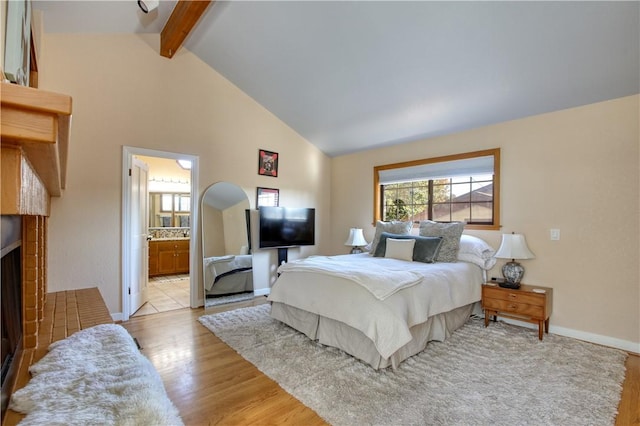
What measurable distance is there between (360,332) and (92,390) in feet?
5.94

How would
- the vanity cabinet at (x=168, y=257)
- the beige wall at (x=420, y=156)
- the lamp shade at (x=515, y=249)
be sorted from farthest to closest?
the vanity cabinet at (x=168, y=257) → the lamp shade at (x=515, y=249) → the beige wall at (x=420, y=156)

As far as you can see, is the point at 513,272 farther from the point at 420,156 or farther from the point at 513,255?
the point at 420,156

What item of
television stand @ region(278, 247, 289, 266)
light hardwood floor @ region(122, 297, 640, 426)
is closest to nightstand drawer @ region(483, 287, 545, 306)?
light hardwood floor @ region(122, 297, 640, 426)

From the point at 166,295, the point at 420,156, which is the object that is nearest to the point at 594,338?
the point at 420,156

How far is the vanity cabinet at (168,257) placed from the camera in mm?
5996

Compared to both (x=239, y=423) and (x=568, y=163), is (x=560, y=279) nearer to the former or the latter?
(x=568, y=163)

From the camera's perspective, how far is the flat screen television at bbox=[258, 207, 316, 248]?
4.68m

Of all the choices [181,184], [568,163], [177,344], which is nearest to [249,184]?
[177,344]

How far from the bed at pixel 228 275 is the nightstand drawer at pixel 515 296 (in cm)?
313

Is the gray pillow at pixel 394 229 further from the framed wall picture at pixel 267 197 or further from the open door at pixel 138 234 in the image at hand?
the open door at pixel 138 234

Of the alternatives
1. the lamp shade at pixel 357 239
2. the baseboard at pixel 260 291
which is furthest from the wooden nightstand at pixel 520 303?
the baseboard at pixel 260 291

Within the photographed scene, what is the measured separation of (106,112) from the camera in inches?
137

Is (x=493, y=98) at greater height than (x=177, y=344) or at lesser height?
greater

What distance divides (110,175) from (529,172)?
472 cm
